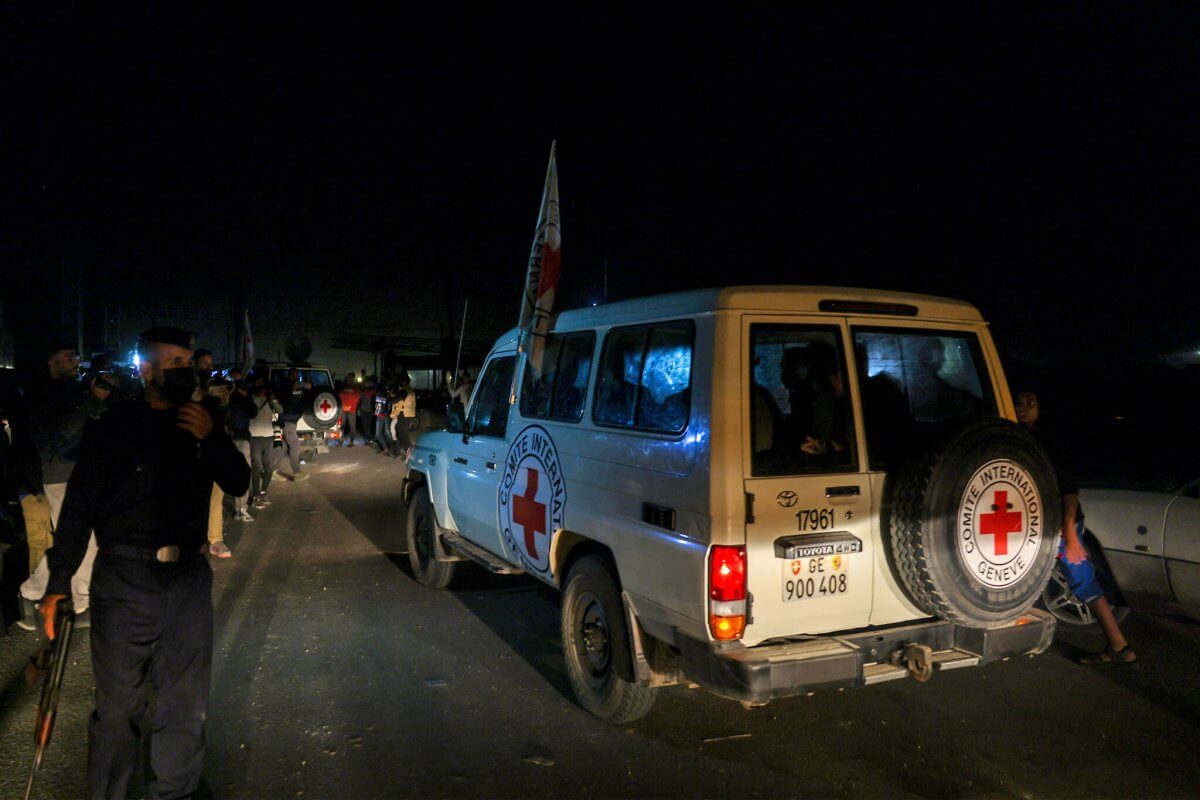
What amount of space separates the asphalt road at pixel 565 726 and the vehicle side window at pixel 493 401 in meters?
1.46

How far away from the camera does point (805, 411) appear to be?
3.64 metres

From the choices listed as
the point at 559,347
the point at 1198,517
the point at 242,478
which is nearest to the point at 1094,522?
the point at 1198,517

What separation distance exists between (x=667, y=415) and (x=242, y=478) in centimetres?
187

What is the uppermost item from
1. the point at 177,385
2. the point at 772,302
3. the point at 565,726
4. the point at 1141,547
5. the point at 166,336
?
the point at 772,302

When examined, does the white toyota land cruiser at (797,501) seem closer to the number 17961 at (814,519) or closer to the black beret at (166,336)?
the number 17961 at (814,519)

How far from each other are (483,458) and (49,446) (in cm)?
311

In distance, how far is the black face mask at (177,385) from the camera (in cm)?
314

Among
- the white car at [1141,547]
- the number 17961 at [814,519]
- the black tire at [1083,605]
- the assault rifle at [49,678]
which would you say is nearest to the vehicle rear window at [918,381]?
the number 17961 at [814,519]

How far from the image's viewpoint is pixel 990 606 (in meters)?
3.42

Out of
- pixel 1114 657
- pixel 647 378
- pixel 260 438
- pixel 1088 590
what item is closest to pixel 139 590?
pixel 647 378

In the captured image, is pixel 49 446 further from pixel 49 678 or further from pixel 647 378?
pixel 647 378

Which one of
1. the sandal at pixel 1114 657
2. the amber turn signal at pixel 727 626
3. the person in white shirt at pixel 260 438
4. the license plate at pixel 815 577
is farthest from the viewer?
the person in white shirt at pixel 260 438

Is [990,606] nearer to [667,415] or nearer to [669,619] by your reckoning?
[669,619]

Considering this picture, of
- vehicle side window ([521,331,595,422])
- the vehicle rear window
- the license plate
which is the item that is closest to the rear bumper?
the license plate
